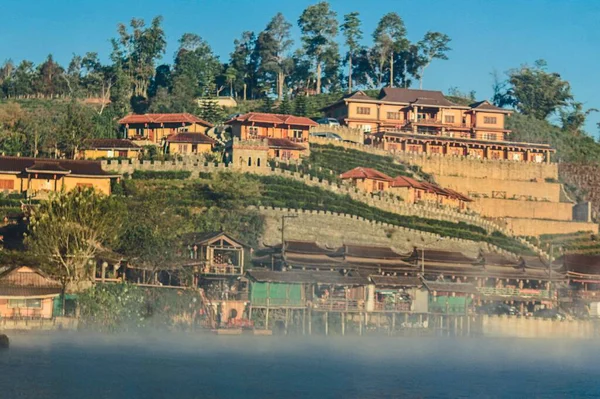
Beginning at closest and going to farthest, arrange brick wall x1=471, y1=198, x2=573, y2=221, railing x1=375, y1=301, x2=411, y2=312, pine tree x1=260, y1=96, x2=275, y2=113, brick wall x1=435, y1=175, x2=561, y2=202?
railing x1=375, y1=301, x2=411, y2=312, brick wall x1=471, y1=198, x2=573, y2=221, brick wall x1=435, y1=175, x2=561, y2=202, pine tree x1=260, y1=96, x2=275, y2=113

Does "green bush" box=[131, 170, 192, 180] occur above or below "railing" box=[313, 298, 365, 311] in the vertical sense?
above

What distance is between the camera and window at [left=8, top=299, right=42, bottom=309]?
70688 mm

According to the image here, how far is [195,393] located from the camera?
5650 cm

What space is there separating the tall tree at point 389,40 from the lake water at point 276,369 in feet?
222

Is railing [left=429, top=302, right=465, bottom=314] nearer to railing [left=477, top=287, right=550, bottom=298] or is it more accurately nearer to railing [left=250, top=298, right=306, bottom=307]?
railing [left=477, top=287, right=550, bottom=298]

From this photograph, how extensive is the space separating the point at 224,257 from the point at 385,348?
13.4 m

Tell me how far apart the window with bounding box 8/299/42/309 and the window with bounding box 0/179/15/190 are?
21.7m

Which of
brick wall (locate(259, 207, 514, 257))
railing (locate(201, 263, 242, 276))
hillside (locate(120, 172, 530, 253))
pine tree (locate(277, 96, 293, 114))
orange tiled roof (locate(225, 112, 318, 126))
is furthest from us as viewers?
pine tree (locate(277, 96, 293, 114))

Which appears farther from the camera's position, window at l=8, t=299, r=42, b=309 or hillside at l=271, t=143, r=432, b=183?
hillside at l=271, t=143, r=432, b=183

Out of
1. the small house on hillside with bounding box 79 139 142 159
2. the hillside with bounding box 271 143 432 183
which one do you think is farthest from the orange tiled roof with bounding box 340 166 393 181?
the small house on hillside with bounding box 79 139 142 159

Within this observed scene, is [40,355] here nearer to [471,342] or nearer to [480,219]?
[471,342]

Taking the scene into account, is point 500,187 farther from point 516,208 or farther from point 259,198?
point 259,198

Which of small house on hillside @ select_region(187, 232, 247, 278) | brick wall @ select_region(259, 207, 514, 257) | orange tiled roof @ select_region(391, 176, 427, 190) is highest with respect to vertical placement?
orange tiled roof @ select_region(391, 176, 427, 190)

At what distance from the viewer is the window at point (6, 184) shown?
9100cm
